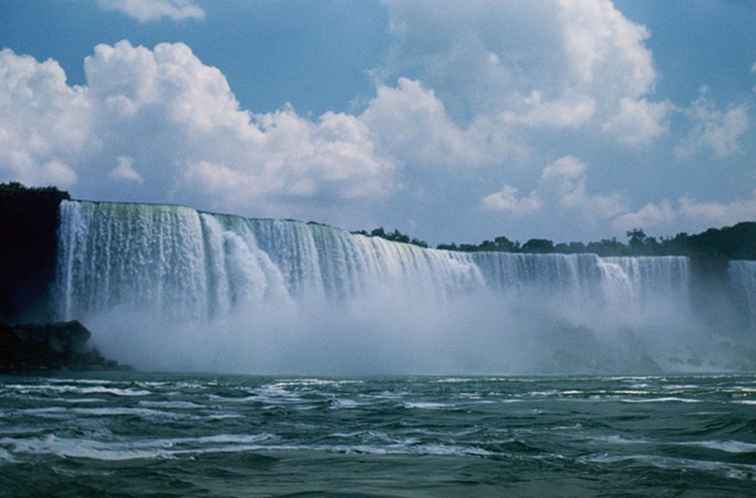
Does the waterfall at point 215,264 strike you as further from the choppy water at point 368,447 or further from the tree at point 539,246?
the tree at point 539,246

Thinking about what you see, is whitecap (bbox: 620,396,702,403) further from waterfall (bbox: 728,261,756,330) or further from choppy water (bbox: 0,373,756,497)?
waterfall (bbox: 728,261,756,330)

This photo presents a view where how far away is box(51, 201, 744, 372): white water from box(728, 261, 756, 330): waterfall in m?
15.9

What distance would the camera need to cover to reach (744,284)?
239 feet

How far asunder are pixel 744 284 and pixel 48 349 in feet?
192

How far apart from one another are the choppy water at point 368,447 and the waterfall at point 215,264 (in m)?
23.0

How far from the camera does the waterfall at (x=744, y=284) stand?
2854 inches

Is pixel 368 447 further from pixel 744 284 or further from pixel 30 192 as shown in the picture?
pixel 744 284

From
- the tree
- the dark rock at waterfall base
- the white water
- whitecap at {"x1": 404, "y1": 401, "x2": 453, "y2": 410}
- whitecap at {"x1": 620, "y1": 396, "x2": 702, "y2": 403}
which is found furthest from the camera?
the tree

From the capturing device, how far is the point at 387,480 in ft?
26.4

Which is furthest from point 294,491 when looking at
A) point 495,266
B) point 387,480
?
point 495,266

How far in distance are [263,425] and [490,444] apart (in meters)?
4.18

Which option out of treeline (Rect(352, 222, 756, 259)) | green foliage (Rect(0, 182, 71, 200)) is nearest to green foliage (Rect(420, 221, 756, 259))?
treeline (Rect(352, 222, 756, 259))

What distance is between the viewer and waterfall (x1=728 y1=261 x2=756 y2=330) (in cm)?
7250

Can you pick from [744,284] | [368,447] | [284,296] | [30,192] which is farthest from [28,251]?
[744,284]
